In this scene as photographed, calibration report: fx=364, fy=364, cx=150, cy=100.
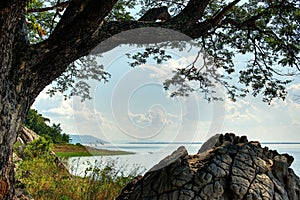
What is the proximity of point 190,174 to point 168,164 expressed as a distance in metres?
0.28

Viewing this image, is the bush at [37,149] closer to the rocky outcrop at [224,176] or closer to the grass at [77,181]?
the grass at [77,181]

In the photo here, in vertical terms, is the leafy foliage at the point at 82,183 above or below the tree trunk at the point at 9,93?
below

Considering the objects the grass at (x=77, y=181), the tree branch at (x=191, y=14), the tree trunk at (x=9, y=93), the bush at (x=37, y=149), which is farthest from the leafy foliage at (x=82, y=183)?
the tree branch at (x=191, y=14)

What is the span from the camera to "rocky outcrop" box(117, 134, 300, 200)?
3.26m

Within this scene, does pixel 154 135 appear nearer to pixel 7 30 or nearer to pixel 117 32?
pixel 117 32

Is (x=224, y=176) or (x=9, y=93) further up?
(x=9, y=93)

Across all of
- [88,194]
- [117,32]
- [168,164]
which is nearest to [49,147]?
[88,194]

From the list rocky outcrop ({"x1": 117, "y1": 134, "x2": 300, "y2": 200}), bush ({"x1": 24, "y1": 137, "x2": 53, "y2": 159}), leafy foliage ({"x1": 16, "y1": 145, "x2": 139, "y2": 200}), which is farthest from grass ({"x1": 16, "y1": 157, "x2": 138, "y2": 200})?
rocky outcrop ({"x1": 117, "y1": 134, "x2": 300, "y2": 200})

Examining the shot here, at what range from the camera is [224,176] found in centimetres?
334

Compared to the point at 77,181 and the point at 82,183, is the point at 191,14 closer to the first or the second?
the point at 82,183

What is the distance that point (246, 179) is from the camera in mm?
3371

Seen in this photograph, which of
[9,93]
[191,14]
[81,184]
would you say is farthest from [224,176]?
[81,184]

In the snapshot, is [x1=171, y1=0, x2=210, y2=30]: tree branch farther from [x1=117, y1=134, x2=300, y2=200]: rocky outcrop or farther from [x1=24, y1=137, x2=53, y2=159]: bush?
[x1=24, y1=137, x2=53, y2=159]: bush

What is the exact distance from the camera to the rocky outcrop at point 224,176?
3.26 meters
